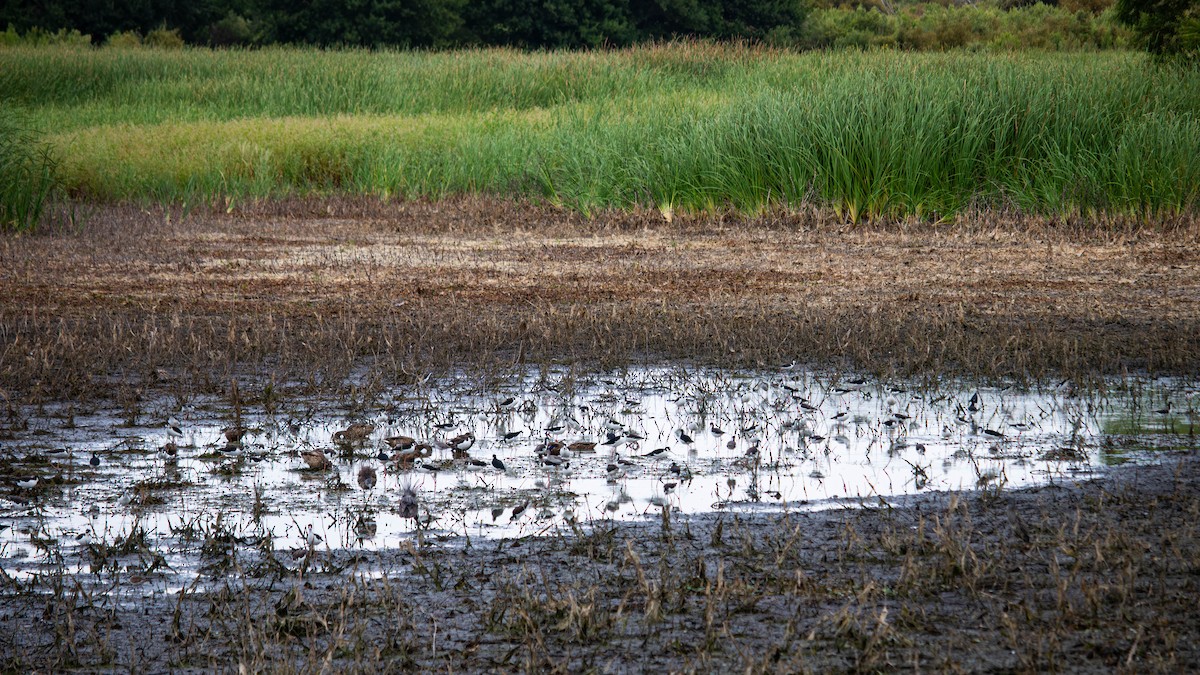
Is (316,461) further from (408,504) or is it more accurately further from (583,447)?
(583,447)

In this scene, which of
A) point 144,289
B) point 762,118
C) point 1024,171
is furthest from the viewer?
point 762,118

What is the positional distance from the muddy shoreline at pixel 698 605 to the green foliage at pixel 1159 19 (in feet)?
45.7

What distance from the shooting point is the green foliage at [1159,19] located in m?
15.8

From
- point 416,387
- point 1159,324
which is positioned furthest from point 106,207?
point 1159,324

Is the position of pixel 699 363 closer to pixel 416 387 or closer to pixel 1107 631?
pixel 416 387

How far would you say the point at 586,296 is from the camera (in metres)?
8.48

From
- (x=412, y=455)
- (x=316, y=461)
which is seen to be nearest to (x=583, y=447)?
(x=412, y=455)

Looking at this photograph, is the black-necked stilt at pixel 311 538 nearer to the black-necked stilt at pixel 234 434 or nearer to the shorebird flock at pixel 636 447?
the shorebird flock at pixel 636 447

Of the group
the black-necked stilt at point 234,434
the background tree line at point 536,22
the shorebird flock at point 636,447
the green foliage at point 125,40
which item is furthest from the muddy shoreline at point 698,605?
the green foliage at point 125,40

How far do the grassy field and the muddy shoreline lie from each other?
864 centimetres

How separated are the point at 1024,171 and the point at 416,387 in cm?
808

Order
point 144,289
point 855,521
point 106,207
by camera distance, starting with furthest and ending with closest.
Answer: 1. point 106,207
2. point 144,289
3. point 855,521

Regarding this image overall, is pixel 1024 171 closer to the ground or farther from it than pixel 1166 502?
farther from it

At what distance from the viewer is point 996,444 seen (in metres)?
4.66
